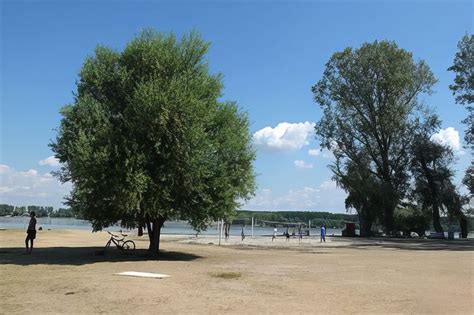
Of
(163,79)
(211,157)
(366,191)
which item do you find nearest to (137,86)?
(163,79)

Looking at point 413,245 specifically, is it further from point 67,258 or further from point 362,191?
point 67,258

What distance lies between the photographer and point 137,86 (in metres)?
24.4

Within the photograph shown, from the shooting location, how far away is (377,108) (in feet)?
218

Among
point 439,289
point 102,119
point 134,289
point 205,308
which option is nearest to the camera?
point 205,308

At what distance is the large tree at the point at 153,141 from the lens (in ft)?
74.9

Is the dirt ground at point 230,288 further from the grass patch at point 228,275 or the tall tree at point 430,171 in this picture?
the tall tree at point 430,171

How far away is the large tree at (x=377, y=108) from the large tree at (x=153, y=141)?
141 feet

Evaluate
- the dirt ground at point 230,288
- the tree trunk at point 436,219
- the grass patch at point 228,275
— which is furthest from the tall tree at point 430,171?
the grass patch at point 228,275

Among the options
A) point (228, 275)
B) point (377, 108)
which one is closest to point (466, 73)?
point (377, 108)

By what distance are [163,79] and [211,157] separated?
4.55 meters

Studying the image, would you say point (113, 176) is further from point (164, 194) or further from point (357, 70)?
point (357, 70)

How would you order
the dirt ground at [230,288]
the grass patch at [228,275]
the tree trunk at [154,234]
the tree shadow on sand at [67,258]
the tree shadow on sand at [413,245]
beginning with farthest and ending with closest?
the tree shadow on sand at [413,245] → the tree trunk at [154,234] → the tree shadow on sand at [67,258] → the grass patch at [228,275] → the dirt ground at [230,288]

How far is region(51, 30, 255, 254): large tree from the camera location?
22.8 metres

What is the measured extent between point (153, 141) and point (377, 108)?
48692 millimetres
